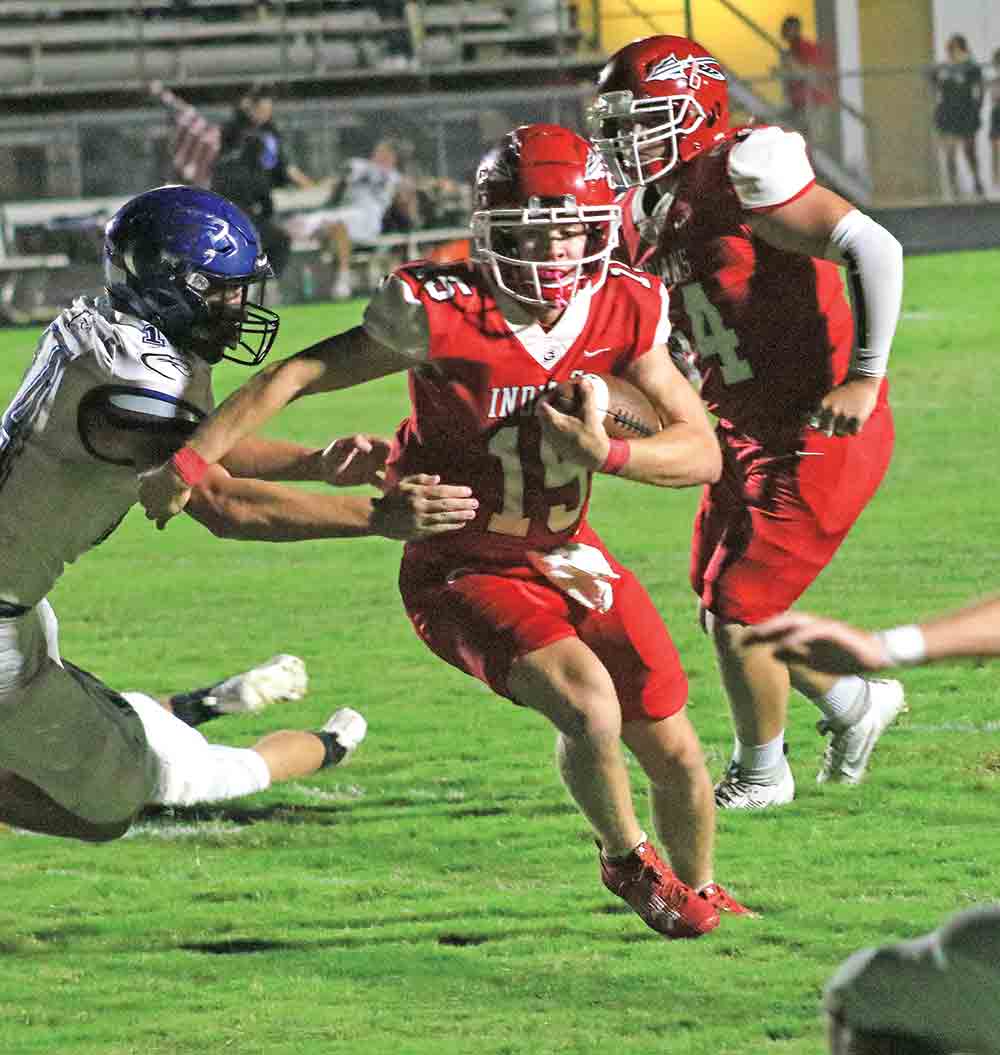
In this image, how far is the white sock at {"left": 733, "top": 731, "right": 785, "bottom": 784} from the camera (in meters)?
5.55

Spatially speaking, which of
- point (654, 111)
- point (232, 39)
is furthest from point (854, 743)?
point (232, 39)

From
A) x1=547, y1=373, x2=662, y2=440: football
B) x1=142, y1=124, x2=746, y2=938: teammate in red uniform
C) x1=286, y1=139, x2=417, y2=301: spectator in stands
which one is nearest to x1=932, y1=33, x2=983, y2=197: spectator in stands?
x1=286, y1=139, x2=417, y2=301: spectator in stands

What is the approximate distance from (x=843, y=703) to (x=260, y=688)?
5.72 ft

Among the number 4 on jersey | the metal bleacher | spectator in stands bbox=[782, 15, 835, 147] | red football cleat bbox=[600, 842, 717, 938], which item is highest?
the number 4 on jersey

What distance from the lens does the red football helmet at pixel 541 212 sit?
14.4ft

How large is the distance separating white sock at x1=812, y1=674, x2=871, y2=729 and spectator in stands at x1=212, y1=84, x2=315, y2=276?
13.6 meters

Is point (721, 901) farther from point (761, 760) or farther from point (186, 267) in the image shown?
point (186, 267)

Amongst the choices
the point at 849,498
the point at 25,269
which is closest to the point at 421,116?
the point at 25,269

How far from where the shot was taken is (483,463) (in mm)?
4613

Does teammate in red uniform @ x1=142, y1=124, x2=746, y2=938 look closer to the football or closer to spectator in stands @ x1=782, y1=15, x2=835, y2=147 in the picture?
the football

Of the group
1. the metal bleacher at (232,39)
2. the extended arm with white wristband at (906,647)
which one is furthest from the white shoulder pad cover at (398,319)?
the metal bleacher at (232,39)

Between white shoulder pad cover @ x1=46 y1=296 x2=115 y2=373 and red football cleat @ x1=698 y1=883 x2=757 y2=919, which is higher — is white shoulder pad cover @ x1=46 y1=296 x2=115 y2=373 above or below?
above

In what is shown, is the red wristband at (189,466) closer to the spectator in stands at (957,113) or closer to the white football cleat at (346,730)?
the white football cleat at (346,730)

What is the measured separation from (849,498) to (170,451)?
2033 millimetres
